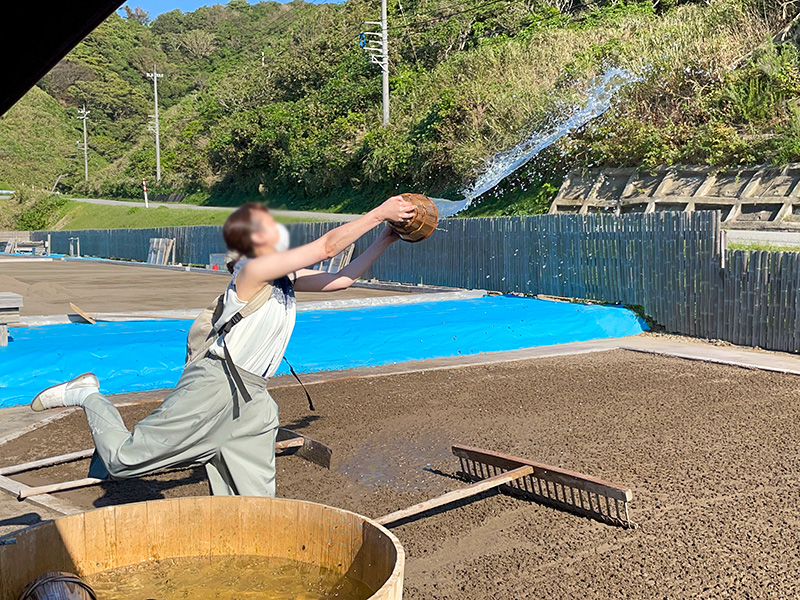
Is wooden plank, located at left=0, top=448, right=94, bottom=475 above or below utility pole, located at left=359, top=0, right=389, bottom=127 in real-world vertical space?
below

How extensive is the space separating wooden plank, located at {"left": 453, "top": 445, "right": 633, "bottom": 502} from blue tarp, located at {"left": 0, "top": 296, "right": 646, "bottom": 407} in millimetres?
4395

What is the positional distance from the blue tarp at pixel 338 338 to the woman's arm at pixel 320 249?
5.94m

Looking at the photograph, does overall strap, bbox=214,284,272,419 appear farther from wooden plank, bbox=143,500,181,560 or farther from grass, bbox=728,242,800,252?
grass, bbox=728,242,800,252

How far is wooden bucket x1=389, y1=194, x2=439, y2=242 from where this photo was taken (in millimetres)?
2738

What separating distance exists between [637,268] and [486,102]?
911 centimetres

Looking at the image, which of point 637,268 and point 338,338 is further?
point 637,268

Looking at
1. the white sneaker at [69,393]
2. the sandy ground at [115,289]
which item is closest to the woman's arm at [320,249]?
the white sneaker at [69,393]

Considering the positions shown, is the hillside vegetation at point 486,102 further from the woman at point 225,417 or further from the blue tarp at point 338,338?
the blue tarp at point 338,338

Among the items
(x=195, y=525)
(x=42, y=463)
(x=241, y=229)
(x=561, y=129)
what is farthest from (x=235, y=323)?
(x=561, y=129)

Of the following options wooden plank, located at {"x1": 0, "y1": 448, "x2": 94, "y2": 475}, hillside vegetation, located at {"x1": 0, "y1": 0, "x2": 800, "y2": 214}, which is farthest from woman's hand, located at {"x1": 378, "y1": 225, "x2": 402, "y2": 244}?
wooden plank, located at {"x1": 0, "y1": 448, "x2": 94, "y2": 475}

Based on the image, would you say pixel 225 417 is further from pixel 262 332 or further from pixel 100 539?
pixel 100 539

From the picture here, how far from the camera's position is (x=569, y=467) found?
18.8 feet

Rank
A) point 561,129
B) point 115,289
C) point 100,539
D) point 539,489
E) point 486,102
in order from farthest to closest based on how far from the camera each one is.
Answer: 1. point 561,129
2. point 486,102
3. point 115,289
4. point 539,489
5. point 100,539

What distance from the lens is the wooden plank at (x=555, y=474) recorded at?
14.6 ft
